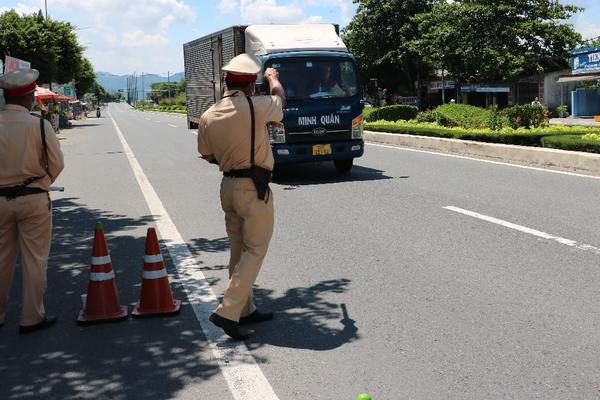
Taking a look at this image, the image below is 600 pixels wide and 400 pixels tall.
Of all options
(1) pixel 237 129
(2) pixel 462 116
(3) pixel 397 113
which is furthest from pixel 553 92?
(1) pixel 237 129

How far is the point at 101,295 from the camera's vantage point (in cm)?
480

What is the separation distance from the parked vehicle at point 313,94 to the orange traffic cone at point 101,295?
7283mm

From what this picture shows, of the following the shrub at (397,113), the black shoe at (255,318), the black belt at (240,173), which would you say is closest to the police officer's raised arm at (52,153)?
the black belt at (240,173)

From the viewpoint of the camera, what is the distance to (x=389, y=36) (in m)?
55.4

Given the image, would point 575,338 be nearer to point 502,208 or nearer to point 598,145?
point 502,208

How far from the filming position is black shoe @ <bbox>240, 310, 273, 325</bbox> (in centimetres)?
461

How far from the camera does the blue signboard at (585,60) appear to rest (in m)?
42.2

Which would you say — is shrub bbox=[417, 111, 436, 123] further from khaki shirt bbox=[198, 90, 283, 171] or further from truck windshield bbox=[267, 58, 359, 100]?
khaki shirt bbox=[198, 90, 283, 171]

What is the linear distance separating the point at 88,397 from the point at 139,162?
14253 millimetres

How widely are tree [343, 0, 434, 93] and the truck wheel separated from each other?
134 feet

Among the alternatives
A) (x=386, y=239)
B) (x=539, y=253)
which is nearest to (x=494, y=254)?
(x=539, y=253)

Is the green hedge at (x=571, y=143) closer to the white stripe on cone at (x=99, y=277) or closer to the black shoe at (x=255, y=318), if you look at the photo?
the black shoe at (x=255, y=318)

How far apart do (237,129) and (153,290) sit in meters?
1.46

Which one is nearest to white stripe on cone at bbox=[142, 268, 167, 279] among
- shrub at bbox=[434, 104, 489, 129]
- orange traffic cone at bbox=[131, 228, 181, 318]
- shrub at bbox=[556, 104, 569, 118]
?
orange traffic cone at bbox=[131, 228, 181, 318]
